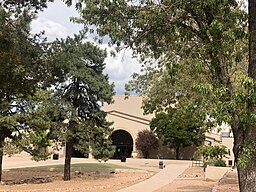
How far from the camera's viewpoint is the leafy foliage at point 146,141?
53188 millimetres

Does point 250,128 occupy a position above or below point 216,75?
below

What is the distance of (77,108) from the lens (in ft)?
104

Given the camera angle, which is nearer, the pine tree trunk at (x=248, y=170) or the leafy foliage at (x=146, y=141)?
the pine tree trunk at (x=248, y=170)

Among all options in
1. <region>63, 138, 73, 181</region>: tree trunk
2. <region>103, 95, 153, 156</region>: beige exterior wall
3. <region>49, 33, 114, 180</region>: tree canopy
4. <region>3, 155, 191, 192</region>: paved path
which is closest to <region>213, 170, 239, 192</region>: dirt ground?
<region>3, 155, 191, 192</region>: paved path

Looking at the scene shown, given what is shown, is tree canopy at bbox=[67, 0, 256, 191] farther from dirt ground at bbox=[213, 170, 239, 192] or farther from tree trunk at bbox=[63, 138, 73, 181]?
tree trunk at bbox=[63, 138, 73, 181]

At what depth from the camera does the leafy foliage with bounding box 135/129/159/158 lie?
53188 millimetres

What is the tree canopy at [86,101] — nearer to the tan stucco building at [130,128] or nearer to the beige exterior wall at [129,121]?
the tan stucco building at [130,128]

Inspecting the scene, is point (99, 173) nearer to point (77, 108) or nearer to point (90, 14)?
point (77, 108)

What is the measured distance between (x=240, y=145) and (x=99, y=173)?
2831 cm

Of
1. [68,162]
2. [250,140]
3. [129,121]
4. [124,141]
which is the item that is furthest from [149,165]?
[250,140]

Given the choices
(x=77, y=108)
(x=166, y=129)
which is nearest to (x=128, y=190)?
(x=77, y=108)

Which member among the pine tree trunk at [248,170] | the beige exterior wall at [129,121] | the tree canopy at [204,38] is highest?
Answer: the beige exterior wall at [129,121]

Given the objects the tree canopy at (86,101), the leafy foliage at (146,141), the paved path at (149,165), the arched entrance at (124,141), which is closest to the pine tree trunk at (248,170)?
the paved path at (149,165)

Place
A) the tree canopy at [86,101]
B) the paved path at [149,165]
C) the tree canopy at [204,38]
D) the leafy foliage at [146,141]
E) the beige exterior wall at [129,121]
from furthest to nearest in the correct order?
the beige exterior wall at [129,121]
the leafy foliage at [146,141]
the tree canopy at [86,101]
the paved path at [149,165]
the tree canopy at [204,38]
